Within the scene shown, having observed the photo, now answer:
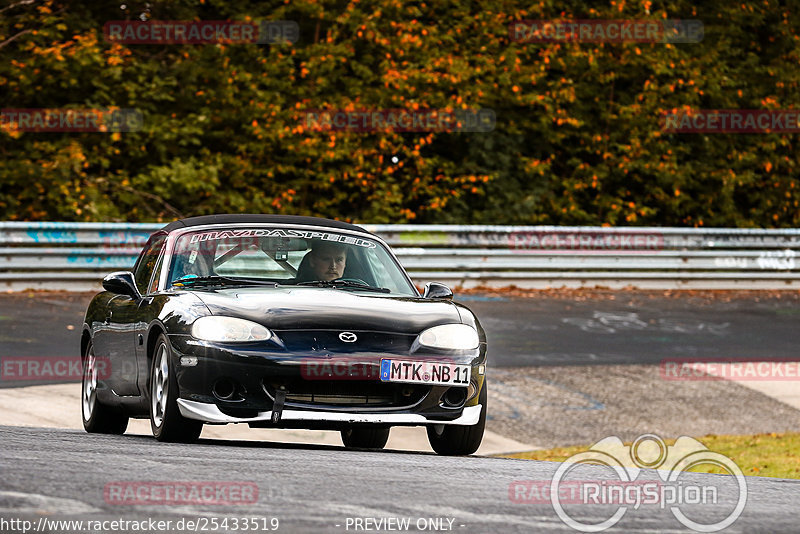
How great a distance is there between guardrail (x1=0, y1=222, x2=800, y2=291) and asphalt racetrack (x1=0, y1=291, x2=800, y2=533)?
2.20 ft

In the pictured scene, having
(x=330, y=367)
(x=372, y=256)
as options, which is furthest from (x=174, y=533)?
(x=372, y=256)

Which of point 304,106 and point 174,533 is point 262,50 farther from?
point 174,533

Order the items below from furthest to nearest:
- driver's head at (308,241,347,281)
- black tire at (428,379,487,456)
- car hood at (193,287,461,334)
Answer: driver's head at (308,241,347,281) < black tire at (428,379,487,456) < car hood at (193,287,461,334)

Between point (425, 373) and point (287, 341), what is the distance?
2.66ft

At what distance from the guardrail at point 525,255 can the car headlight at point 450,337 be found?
13.2 meters

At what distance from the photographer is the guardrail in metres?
20.0

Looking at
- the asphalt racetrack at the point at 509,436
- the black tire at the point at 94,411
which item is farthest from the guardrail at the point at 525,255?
the black tire at the point at 94,411

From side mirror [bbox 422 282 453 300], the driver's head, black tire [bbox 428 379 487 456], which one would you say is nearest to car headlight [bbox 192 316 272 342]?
the driver's head

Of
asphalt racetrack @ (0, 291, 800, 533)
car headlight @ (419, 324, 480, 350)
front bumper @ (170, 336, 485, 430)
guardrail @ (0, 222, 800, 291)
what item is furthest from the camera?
guardrail @ (0, 222, 800, 291)

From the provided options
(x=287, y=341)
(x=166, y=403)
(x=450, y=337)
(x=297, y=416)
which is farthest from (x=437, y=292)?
(x=166, y=403)

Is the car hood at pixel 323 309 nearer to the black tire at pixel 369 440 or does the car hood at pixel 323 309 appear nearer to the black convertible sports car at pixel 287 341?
the black convertible sports car at pixel 287 341

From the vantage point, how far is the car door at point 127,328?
848cm

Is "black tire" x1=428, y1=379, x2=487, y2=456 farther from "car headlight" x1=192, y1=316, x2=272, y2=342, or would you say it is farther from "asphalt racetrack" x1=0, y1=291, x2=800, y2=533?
"car headlight" x1=192, y1=316, x2=272, y2=342

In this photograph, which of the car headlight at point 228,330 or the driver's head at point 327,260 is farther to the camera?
the driver's head at point 327,260
